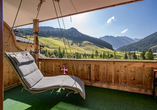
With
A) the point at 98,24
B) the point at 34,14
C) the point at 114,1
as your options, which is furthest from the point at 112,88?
the point at 98,24

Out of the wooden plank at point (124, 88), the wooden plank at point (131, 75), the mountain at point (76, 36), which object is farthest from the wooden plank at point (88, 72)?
the mountain at point (76, 36)

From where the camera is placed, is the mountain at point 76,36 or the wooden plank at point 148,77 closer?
the wooden plank at point 148,77

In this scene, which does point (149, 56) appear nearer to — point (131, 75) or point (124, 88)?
point (131, 75)

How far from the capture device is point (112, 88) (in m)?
2.40

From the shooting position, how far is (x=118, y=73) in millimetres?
2475

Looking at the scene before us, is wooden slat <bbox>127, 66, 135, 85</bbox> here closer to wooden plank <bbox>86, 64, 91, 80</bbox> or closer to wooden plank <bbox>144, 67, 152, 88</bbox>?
wooden plank <bbox>144, 67, 152, 88</bbox>

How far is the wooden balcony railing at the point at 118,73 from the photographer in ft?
7.07

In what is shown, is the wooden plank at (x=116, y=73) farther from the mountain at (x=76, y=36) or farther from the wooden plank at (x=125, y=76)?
the mountain at (x=76, y=36)

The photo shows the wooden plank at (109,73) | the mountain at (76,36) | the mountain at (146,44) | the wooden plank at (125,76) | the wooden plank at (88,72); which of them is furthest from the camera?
the mountain at (76,36)

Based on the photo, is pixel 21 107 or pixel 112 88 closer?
pixel 21 107

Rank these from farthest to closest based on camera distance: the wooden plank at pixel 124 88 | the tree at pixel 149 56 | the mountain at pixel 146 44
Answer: the mountain at pixel 146 44 < the tree at pixel 149 56 < the wooden plank at pixel 124 88

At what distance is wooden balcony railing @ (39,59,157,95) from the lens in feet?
7.07

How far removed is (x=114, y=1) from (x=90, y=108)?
2.60 metres

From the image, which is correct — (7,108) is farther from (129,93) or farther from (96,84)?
(129,93)
